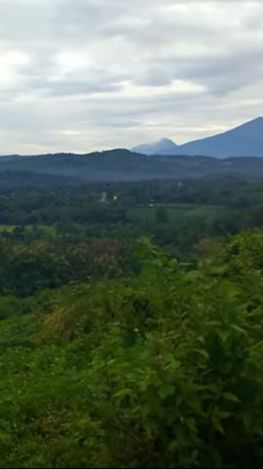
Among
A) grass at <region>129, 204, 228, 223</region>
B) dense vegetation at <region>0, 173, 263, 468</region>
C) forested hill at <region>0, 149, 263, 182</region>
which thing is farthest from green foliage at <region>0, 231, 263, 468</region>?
forested hill at <region>0, 149, 263, 182</region>

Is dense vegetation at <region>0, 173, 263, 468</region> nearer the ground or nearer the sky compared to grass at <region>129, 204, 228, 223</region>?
nearer the sky

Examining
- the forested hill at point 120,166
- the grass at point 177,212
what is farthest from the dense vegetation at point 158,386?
the forested hill at point 120,166

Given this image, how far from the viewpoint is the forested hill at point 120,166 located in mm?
142625

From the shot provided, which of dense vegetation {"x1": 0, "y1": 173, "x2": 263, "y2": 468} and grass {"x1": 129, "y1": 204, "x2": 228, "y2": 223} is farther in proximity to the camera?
grass {"x1": 129, "y1": 204, "x2": 228, "y2": 223}

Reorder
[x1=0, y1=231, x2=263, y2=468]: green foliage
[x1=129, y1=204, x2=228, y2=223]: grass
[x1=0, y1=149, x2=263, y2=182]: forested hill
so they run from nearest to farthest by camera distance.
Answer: [x1=0, y1=231, x2=263, y2=468]: green foliage
[x1=129, y1=204, x2=228, y2=223]: grass
[x1=0, y1=149, x2=263, y2=182]: forested hill

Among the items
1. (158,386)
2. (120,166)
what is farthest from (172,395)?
(120,166)

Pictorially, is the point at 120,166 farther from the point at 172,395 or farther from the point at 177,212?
the point at 172,395

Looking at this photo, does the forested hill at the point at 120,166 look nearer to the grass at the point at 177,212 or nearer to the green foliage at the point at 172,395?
the grass at the point at 177,212

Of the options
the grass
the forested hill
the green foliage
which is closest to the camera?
the green foliage

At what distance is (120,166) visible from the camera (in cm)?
15188

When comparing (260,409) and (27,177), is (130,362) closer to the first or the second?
(260,409)

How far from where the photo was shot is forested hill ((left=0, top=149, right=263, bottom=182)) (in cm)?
14262

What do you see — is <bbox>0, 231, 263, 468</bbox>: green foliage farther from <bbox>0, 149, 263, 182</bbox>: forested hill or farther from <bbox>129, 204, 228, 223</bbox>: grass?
<bbox>0, 149, 263, 182</bbox>: forested hill

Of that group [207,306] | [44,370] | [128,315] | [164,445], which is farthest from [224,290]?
[44,370]
